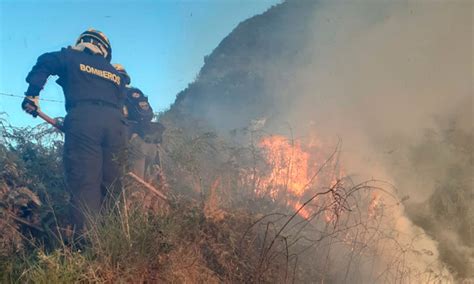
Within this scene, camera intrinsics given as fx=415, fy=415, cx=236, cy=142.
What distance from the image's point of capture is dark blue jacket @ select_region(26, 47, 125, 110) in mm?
4801

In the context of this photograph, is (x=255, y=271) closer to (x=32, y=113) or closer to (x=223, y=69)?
(x=32, y=113)

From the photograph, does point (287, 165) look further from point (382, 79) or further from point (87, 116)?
point (382, 79)

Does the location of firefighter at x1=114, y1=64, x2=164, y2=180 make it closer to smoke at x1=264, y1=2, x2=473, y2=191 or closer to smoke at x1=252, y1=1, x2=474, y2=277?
smoke at x1=252, y1=1, x2=474, y2=277

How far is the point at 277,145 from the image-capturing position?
7805mm

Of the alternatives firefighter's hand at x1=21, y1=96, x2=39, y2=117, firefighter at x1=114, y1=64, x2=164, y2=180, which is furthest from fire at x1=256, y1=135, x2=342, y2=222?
firefighter's hand at x1=21, y1=96, x2=39, y2=117

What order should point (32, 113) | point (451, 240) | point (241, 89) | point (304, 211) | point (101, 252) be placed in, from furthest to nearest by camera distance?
point (241, 89) < point (451, 240) < point (304, 211) < point (32, 113) < point (101, 252)

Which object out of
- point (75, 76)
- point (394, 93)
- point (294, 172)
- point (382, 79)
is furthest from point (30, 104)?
point (382, 79)

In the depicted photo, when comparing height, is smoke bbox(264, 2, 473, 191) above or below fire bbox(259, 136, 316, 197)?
above

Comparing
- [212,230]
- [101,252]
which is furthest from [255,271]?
[101,252]

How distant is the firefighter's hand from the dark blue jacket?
2.3 inches

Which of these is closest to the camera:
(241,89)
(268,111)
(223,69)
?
(268,111)

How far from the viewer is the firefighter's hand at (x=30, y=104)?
4785 millimetres

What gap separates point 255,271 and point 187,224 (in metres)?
0.78

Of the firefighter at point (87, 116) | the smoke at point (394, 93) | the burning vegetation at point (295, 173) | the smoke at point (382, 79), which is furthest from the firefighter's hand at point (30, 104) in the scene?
the smoke at point (382, 79)
